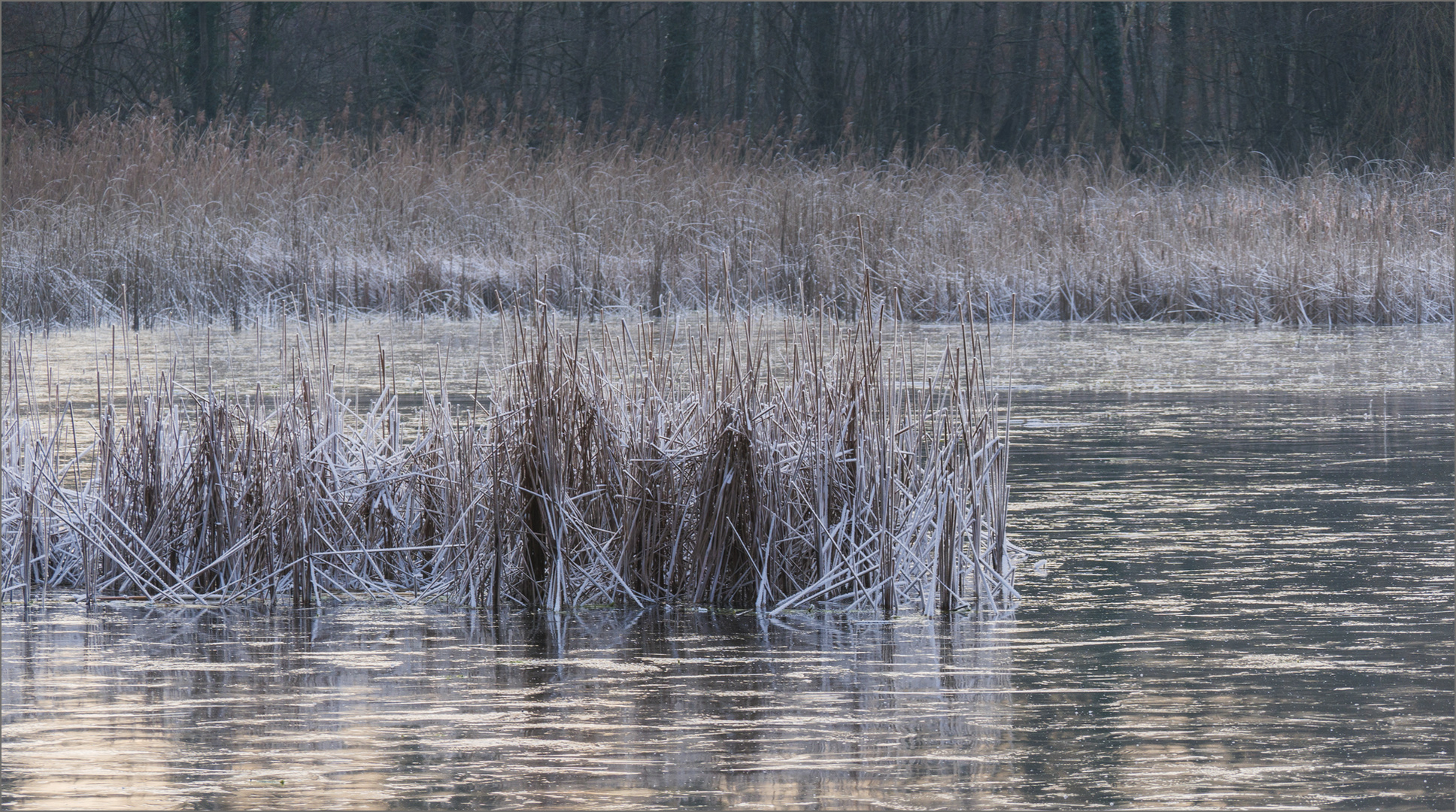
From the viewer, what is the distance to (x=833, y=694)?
13.9 ft

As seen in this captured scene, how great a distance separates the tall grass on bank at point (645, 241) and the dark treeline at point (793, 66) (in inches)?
373

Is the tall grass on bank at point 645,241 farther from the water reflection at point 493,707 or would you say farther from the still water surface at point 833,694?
the water reflection at point 493,707

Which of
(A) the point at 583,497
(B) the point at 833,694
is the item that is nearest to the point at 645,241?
(A) the point at 583,497

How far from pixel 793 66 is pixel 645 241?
11.8 metres

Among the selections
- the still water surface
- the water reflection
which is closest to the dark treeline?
the still water surface

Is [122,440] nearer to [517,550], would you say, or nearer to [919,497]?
[517,550]

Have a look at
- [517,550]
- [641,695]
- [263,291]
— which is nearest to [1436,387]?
[517,550]

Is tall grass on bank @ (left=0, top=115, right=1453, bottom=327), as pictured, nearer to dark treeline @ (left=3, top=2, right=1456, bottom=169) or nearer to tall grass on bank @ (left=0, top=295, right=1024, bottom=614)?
tall grass on bank @ (left=0, top=295, right=1024, bottom=614)

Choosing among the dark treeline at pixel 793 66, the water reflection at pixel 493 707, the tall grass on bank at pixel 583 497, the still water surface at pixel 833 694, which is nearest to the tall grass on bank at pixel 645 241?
the tall grass on bank at pixel 583 497

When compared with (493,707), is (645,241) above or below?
above

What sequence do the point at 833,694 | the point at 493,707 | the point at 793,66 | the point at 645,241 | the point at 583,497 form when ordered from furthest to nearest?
the point at 793,66 → the point at 645,241 → the point at 583,497 → the point at 833,694 → the point at 493,707

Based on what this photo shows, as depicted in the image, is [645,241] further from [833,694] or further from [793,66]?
[793,66]

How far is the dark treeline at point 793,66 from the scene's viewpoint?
85.7 ft

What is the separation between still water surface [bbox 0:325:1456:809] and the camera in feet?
11.5
